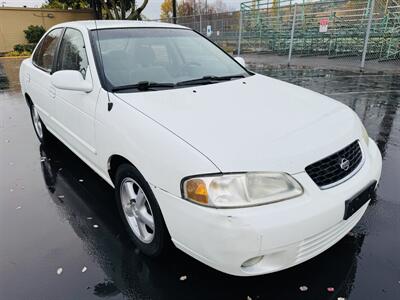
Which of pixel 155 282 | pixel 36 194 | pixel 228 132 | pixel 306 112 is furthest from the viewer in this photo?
pixel 36 194

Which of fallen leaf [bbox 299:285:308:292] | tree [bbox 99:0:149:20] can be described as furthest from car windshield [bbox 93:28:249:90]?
tree [bbox 99:0:149:20]

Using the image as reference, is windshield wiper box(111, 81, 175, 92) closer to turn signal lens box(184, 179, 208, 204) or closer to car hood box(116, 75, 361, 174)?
car hood box(116, 75, 361, 174)

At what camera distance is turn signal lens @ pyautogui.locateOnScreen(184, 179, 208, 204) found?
1832 millimetres

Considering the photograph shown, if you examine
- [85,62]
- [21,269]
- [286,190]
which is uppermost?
[85,62]

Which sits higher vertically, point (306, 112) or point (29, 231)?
point (306, 112)

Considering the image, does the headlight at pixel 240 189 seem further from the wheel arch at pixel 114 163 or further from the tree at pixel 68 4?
the tree at pixel 68 4

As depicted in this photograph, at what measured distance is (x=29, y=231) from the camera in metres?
2.86

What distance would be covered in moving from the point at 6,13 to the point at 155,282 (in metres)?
28.6

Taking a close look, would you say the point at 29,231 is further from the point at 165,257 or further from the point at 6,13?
the point at 6,13

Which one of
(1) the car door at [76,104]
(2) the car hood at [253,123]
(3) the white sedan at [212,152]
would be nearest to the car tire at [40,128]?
(1) the car door at [76,104]

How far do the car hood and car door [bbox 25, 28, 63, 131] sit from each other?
1644mm

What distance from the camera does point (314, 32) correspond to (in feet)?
58.3

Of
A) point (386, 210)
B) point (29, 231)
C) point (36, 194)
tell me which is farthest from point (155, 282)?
point (386, 210)

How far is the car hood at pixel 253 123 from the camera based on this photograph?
190 cm
